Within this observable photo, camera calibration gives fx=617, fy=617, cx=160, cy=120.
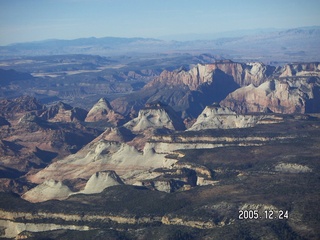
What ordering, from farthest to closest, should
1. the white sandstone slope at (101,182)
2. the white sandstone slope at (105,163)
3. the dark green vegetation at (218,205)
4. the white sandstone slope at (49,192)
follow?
the white sandstone slope at (105,163), the white sandstone slope at (49,192), the white sandstone slope at (101,182), the dark green vegetation at (218,205)

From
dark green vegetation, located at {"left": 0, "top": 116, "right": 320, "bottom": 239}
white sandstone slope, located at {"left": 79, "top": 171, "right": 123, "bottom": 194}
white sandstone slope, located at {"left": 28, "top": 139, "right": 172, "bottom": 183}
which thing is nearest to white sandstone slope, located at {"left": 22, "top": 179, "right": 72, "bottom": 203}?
white sandstone slope, located at {"left": 79, "top": 171, "right": 123, "bottom": 194}

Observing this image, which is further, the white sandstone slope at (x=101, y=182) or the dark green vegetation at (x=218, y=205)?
the white sandstone slope at (x=101, y=182)

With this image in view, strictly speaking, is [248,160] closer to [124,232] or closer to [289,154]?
[289,154]

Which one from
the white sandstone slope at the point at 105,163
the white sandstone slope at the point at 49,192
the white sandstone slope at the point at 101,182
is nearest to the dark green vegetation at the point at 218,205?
the white sandstone slope at the point at 101,182

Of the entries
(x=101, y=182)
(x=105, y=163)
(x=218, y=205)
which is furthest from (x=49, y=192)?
(x=218, y=205)

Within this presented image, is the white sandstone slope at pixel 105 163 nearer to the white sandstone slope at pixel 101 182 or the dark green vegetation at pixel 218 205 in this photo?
the white sandstone slope at pixel 101 182
